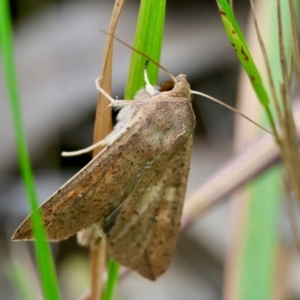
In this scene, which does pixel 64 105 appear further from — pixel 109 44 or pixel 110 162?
pixel 109 44

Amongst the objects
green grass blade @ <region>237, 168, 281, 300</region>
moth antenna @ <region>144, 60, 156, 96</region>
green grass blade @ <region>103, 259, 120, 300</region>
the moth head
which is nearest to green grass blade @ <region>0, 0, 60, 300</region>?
green grass blade @ <region>103, 259, 120, 300</region>

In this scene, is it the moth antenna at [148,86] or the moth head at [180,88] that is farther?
the moth head at [180,88]

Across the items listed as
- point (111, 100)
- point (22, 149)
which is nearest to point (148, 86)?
point (111, 100)

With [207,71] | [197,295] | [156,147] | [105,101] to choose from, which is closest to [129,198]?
[156,147]

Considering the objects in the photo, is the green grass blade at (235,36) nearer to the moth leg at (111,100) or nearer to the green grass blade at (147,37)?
the green grass blade at (147,37)

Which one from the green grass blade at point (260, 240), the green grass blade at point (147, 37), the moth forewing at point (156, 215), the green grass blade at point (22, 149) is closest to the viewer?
the green grass blade at point (22, 149)

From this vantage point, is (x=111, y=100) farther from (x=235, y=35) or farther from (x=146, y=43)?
(x=235, y=35)

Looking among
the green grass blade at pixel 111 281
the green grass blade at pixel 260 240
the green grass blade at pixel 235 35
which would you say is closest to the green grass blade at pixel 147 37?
the green grass blade at pixel 235 35
